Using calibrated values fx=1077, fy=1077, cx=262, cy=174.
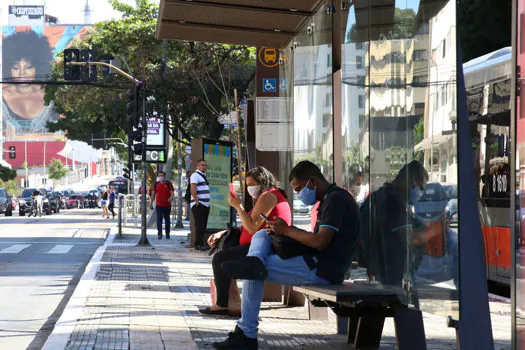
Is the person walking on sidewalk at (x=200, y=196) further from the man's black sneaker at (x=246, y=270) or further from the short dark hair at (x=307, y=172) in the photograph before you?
the man's black sneaker at (x=246, y=270)

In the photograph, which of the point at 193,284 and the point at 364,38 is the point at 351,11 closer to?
the point at 364,38

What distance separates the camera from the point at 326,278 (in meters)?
8.02

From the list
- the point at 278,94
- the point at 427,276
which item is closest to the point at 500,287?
the point at 278,94

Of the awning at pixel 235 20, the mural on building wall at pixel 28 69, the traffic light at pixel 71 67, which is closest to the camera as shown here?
the awning at pixel 235 20

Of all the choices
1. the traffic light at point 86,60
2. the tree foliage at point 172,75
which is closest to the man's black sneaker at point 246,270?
the tree foliage at point 172,75

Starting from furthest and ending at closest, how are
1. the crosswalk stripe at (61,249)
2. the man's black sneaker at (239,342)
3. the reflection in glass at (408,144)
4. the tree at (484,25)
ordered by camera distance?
the crosswalk stripe at (61,249) < the tree at (484,25) < the man's black sneaker at (239,342) < the reflection in glass at (408,144)

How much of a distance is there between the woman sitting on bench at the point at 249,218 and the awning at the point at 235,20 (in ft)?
5.66

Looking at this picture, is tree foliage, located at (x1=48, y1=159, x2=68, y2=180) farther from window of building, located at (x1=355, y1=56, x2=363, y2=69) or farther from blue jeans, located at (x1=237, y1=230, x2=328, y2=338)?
window of building, located at (x1=355, y1=56, x2=363, y2=69)

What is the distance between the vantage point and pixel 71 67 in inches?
1382

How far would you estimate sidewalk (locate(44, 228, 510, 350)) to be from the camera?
8711 mm

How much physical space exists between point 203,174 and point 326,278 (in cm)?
1334

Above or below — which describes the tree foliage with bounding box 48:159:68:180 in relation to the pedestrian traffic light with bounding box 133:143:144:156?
below

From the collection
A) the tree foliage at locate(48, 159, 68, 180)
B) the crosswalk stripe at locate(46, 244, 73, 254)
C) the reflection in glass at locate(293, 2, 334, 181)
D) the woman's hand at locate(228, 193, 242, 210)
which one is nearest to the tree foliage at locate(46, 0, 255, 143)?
the crosswalk stripe at locate(46, 244, 73, 254)

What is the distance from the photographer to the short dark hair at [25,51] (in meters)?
192
